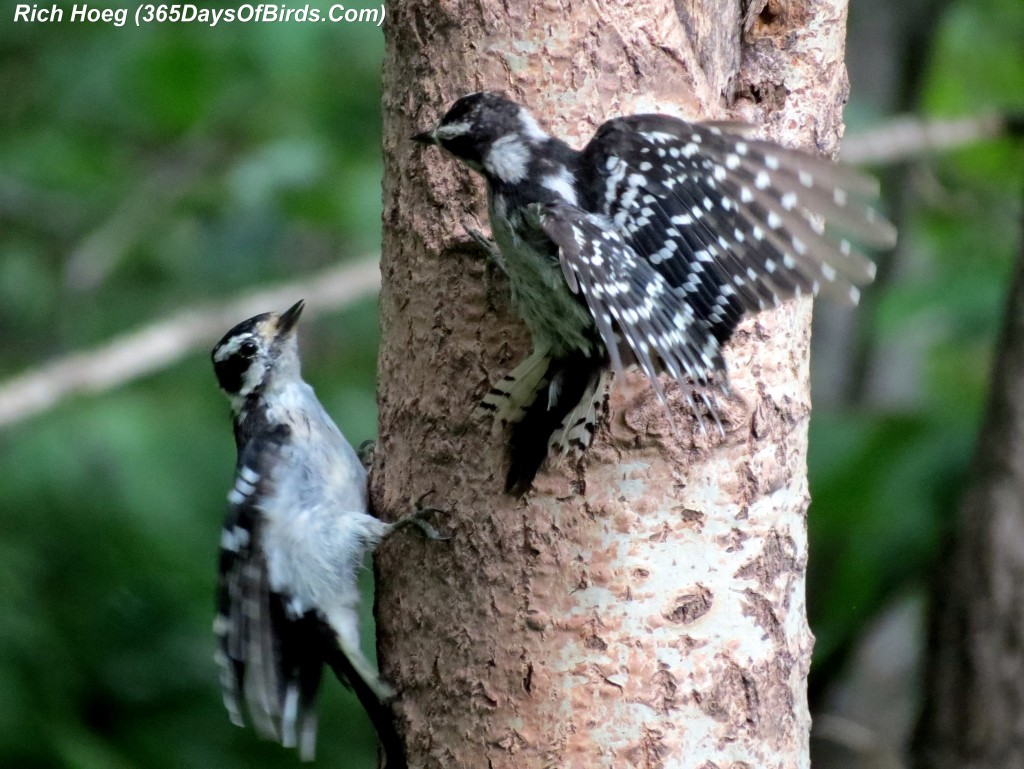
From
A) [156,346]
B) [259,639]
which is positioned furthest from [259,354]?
[156,346]

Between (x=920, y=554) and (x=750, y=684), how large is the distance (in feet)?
6.21

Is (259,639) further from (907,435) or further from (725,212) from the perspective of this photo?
(907,435)

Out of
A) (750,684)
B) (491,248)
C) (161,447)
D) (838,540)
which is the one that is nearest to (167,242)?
(161,447)

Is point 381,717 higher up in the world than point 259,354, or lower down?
lower down

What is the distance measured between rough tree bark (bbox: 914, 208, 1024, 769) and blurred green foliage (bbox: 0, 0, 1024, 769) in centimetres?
16

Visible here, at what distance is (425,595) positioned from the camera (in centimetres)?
254

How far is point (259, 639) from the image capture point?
2.86 m

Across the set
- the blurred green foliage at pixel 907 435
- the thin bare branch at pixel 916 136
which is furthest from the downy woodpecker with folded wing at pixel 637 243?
the thin bare branch at pixel 916 136

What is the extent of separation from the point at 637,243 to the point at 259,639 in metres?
1.28

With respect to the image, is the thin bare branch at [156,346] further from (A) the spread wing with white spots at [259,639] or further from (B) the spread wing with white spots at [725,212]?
(B) the spread wing with white spots at [725,212]

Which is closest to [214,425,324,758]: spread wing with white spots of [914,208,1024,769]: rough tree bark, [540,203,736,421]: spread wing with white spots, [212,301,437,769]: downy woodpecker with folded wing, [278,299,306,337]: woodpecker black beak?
[212,301,437,769]: downy woodpecker with folded wing

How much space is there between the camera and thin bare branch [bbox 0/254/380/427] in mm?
4223

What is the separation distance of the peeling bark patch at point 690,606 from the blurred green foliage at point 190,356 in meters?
1.77

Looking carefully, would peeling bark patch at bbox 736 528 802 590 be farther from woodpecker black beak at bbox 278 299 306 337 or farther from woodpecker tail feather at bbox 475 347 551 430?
woodpecker black beak at bbox 278 299 306 337
